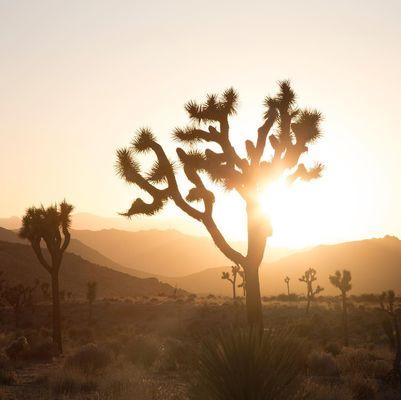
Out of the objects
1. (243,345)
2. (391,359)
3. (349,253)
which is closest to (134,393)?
(243,345)

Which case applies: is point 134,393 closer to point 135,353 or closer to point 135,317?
point 135,353

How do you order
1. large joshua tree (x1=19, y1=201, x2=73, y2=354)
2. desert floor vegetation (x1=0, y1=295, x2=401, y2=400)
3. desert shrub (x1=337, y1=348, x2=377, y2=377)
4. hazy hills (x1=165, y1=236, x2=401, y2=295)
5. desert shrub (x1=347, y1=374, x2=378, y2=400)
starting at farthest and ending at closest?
1. hazy hills (x1=165, y1=236, x2=401, y2=295)
2. large joshua tree (x1=19, y1=201, x2=73, y2=354)
3. desert shrub (x1=337, y1=348, x2=377, y2=377)
4. desert shrub (x1=347, y1=374, x2=378, y2=400)
5. desert floor vegetation (x1=0, y1=295, x2=401, y2=400)

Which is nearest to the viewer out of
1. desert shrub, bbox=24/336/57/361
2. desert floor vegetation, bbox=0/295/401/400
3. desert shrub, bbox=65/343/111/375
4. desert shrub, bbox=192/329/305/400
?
desert shrub, bbox=192/329/305/400

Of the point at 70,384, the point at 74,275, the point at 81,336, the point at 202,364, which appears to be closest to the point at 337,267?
the point at 74,275

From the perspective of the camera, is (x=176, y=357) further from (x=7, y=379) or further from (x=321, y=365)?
(x=7, y=379)

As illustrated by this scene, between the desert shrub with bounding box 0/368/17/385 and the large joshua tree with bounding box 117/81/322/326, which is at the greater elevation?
the large joshua tree with bounding box 117/81/322/326

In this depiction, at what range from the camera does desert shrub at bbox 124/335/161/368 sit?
54.7ft

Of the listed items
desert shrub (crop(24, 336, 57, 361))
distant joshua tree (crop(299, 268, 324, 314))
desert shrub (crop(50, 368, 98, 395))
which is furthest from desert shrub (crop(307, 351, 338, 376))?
distant joshua tree (crop(299, 268, 324, 314))

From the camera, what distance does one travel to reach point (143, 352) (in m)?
17.0

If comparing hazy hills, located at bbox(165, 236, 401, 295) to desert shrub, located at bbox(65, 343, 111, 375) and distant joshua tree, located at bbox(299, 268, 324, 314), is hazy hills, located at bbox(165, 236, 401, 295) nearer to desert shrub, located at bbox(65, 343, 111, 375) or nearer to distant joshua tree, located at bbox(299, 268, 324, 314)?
distant joshua tree, located at bbox(299, 268, 324, 314)

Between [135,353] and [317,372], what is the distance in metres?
6.08

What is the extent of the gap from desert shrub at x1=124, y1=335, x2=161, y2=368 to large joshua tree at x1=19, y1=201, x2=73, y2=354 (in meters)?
6.13

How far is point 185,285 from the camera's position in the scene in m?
137

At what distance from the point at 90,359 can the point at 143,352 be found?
2.02 meters
